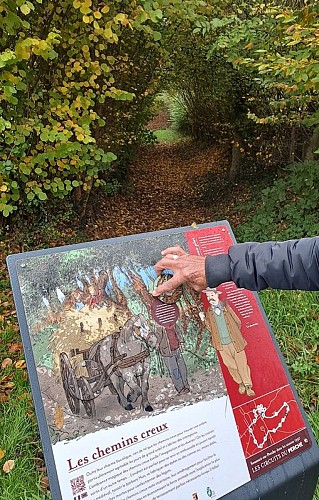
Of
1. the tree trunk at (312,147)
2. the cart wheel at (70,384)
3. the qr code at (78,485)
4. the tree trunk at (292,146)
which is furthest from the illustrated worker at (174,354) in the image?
the tree trunk at (292,146)

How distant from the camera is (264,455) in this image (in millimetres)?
1829

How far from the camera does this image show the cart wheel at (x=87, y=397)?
5.17 feet

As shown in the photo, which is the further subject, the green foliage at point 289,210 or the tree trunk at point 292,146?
the tree trunk at point 292,146

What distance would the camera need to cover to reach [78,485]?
4.83 ft

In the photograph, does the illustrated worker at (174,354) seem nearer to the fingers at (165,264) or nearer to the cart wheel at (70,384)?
the fingers at (165,264)

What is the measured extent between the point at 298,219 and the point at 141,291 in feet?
16.0

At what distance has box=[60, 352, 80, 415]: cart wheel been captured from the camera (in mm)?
1562

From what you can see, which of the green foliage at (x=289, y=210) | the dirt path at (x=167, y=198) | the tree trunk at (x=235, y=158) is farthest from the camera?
the tree trunk at (x=235, y=158)

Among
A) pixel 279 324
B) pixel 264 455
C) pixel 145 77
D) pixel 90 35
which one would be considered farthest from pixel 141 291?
pixel 145 77

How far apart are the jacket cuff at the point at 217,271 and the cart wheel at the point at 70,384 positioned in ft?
2.07

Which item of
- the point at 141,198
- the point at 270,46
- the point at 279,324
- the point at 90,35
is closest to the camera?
the point at 279,324

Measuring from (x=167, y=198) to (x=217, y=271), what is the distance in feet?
29.3

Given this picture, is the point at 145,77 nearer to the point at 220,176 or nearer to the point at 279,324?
the point at 220,176

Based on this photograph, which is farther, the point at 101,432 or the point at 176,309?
the point at 176,309
